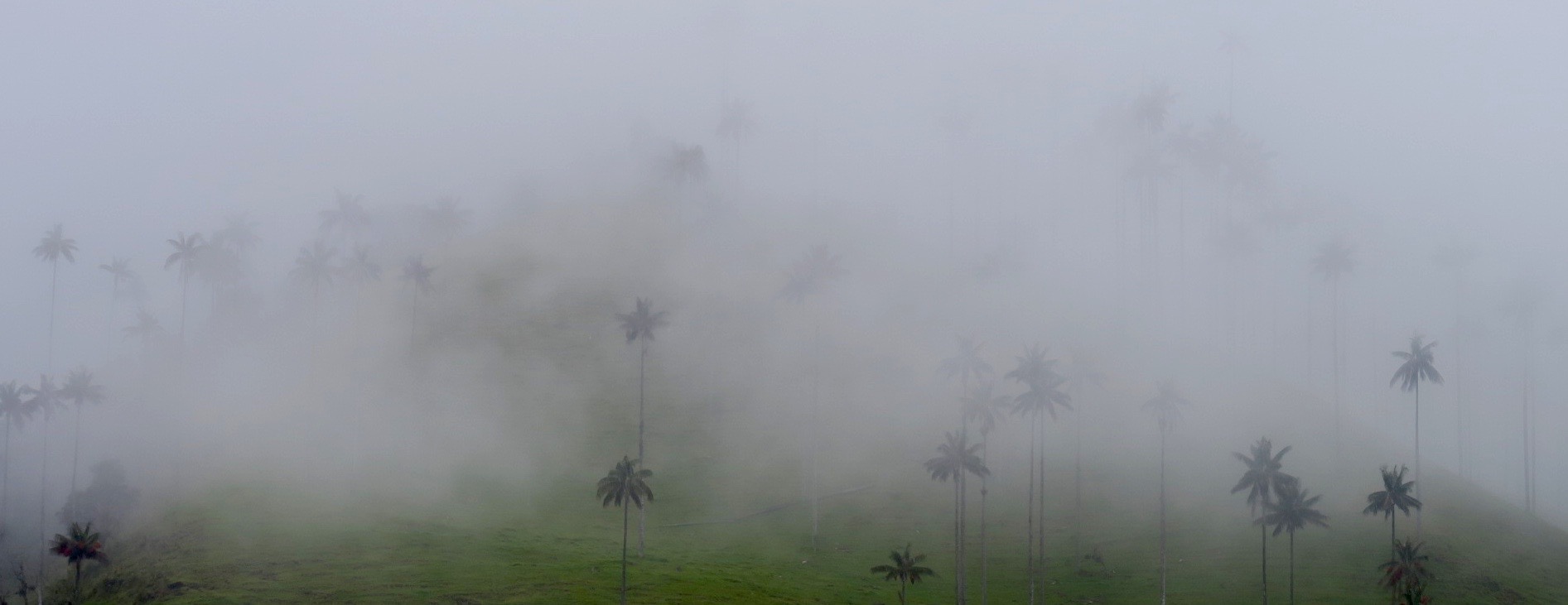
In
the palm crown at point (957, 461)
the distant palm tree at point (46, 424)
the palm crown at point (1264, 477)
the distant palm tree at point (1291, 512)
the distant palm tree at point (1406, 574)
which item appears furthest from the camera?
the distant palm tree at point (46, 424)

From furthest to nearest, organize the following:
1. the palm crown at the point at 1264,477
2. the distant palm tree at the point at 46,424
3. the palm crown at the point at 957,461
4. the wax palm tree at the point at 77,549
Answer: the distant palm tree at the point at 46,424 < the palm crown at the point at 957,461 < the wax palm tree at the point at 77,549 < the palm crown at the point at 1264,477

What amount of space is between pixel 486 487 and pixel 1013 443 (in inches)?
3022

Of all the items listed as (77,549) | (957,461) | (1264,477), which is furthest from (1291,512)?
(77,549)

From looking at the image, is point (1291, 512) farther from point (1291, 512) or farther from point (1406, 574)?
point (1406, 574)

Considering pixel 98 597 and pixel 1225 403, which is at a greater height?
pixel 1225 403

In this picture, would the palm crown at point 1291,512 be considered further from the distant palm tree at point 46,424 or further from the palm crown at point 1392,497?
the distant palm tree at point 46,424

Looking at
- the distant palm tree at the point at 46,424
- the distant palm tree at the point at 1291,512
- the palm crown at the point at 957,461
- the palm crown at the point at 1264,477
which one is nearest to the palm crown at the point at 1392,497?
the distant palm tree at the point at 1291,512

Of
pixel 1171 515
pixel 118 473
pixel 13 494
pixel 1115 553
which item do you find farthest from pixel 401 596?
pixel 13 494

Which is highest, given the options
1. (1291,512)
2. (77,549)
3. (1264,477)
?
(1264,477)

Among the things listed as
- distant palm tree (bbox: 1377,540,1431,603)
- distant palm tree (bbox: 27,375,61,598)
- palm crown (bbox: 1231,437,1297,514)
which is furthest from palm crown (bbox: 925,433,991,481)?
distant palm tree (bbox: 27,375,61,598)

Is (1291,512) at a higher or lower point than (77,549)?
higher

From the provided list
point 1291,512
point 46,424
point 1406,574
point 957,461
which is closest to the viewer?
point 1406,574

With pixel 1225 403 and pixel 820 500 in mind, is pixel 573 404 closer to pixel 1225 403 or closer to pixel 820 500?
pixel 820 500

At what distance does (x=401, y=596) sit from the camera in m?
103
